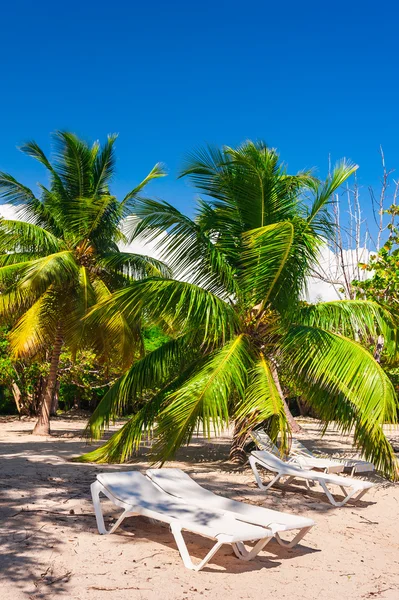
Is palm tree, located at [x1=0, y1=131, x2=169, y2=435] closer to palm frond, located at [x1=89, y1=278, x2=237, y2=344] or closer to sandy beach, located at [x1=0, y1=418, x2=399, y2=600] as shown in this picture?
palm frond, located at [x1=89, y1=278, x2=237, y2=344]

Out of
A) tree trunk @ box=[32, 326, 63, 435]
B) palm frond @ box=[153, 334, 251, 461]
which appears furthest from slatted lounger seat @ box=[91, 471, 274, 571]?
tree trunk @ box=[32, 326, 63, 435]

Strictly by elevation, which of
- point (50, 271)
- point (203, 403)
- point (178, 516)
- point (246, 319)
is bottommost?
point (178, 516)

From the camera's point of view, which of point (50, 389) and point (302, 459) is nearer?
point (302, 459)

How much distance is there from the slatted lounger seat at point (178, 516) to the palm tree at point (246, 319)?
238cm

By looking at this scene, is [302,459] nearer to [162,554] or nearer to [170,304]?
[170,304]

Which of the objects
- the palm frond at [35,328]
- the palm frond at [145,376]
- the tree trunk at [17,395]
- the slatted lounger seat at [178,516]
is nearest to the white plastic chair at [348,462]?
the palm frond at [145,376]

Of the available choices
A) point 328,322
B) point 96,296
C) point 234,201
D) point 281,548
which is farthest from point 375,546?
point 96,296

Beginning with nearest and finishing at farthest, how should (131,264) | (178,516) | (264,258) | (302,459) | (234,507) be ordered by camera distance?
(178,516)
(234,507)
(302,459)
(264,258)
(131,264)

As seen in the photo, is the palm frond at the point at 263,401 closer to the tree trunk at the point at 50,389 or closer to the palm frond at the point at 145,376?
the palm frond at the point at 145,376

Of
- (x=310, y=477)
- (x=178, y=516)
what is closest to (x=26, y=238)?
(x=310, y=477)

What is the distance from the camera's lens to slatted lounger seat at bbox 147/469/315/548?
17.5ft

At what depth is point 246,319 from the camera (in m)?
9.95

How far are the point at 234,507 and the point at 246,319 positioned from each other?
4522 millimetres

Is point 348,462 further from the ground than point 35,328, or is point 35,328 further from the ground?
point 35,328
